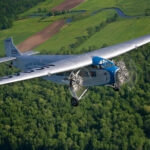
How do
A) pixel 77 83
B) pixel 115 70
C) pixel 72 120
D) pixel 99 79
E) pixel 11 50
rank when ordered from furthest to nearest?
pixel 72 120
pixel 11 50
pixel 99 79
pixel 77 83
pixel 115 70

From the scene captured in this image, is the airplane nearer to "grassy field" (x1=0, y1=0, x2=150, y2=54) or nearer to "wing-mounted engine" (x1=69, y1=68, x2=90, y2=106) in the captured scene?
"wing-mounted engine" (x1=69, y1=68, x2=90, y2=106)

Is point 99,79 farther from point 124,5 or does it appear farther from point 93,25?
point 124,5

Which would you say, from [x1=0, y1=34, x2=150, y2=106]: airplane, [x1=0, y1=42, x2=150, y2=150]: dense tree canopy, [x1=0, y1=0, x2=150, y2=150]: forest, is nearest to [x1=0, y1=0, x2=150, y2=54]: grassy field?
[x1=0, y1=0, x2=150, y2=150]: forest

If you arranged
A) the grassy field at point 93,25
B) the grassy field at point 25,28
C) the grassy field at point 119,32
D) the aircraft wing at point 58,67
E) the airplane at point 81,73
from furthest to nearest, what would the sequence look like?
1. the grassy field at point 25,28
2. the grassy field at point 93,25
3. the grassy field at point 119,32
4. the airplane at point 81,73
5. the aircraft wing at point 58,67

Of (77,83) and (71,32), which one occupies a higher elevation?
(71,32)

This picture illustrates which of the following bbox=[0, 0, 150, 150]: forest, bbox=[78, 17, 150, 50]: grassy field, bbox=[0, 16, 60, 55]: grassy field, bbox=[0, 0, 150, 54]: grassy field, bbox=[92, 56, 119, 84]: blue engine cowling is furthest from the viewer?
bbox=[0, 16, 60, 55]: grassy field

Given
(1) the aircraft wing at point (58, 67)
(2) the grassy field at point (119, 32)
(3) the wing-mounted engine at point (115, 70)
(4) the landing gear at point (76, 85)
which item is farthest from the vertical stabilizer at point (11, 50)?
(2) the grassy field at point (119, 32)

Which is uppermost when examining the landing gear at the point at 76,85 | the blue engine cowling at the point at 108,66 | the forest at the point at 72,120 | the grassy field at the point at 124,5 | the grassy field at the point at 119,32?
the grassy field at the point at 124,5

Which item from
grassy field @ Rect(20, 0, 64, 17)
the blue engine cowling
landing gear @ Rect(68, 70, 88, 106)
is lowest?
landing gear @ Rect(68, 70, 88, 106)

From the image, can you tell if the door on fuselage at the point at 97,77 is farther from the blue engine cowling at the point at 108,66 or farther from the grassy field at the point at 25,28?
the grassy field at the point at 25,28

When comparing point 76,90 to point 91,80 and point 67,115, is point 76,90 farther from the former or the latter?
point 67,115

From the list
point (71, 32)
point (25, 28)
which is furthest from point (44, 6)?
point (71, 32)
